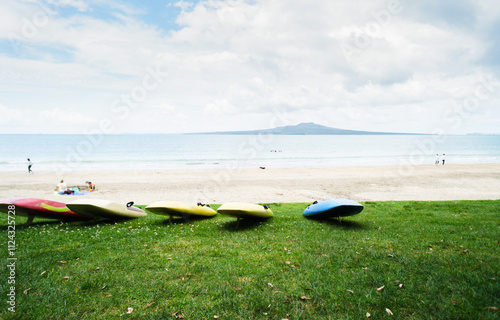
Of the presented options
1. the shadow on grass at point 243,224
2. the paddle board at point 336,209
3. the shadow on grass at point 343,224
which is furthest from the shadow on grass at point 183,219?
the shadow on grass at point 343,224

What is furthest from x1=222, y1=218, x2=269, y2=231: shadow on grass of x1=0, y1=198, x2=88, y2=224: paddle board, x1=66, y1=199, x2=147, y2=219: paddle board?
x1=0, y1=198, x2=88, y2=224: paddle board

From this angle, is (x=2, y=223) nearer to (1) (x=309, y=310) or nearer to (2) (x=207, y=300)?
(2) (x=207, y=300)

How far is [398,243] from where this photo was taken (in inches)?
264

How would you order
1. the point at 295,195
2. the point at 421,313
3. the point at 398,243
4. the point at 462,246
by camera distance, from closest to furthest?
the point at 421,313
the point at 462,246
the point at 398,243
the point at 295,195

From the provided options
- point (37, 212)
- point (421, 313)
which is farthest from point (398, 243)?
A: point (37, 212)

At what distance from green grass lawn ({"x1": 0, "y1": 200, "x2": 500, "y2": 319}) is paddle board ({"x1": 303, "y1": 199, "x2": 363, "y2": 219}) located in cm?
42

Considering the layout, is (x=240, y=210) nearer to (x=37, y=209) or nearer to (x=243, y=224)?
(x=243, y=224)

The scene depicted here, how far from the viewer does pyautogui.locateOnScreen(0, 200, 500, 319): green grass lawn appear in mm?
4051

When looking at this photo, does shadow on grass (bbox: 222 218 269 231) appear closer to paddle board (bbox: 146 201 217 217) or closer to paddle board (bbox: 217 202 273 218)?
paddle board (bbox: 217 202 273 218)

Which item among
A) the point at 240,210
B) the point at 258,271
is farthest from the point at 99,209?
the point at 258,271

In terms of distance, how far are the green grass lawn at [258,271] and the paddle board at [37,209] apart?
0.38m

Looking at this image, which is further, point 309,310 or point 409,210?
point 409,210

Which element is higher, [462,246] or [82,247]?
[462,246]

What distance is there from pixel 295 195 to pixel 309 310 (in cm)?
1430
